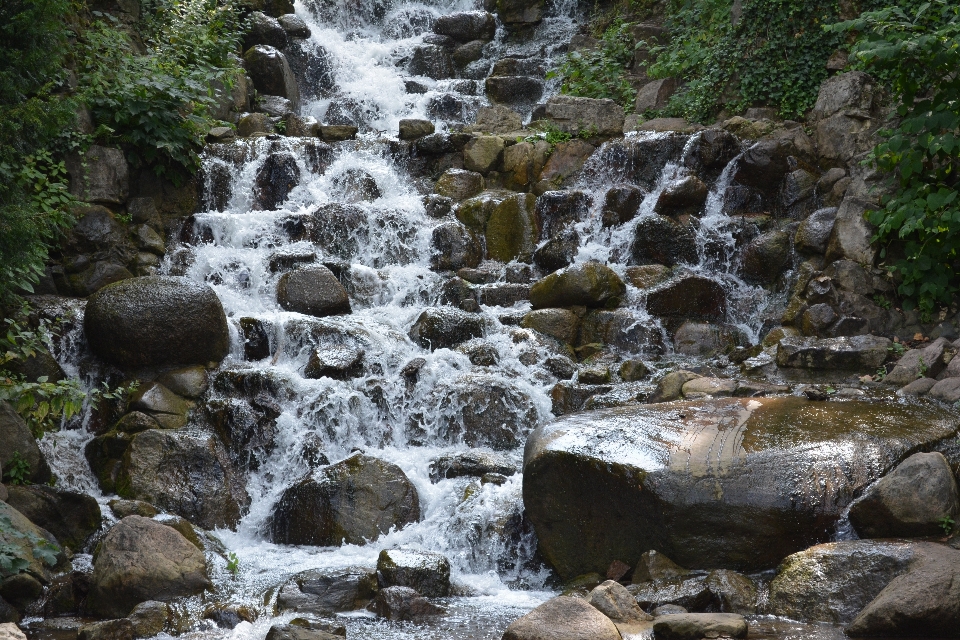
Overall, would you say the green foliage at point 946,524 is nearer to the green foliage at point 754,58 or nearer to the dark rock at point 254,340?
the dark rock at point 254,340

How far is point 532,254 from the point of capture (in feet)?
36.6

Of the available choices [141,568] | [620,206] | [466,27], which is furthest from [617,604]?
[466,27]

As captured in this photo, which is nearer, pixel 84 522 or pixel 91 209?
pixel 84 522

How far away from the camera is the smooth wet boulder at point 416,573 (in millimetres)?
5570

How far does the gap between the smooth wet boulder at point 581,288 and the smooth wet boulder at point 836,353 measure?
7.33 feet

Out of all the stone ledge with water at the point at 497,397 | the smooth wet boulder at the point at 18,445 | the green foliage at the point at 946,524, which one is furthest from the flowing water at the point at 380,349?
the green foliage at the point at 946,524

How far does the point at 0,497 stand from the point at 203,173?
659 cm

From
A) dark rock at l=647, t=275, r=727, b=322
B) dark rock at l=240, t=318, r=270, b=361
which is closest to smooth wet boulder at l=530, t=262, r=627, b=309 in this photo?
dark rock at l=647, t=275, r=727, b=322

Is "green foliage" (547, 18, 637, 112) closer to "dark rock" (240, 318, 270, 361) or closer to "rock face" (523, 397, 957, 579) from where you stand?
"dark rock" (240, 318, 270, 361)

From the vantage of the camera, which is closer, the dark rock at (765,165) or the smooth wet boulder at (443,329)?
the smooth wet boulder at (443,329)

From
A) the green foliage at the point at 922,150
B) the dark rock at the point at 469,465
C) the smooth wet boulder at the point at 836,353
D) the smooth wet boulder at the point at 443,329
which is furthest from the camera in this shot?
the smooth wet boulder at the point at 443,329

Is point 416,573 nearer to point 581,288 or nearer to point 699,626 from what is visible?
point 699,626

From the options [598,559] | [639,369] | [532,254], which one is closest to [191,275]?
[532,254]

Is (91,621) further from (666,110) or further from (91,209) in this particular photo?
(666,110)
